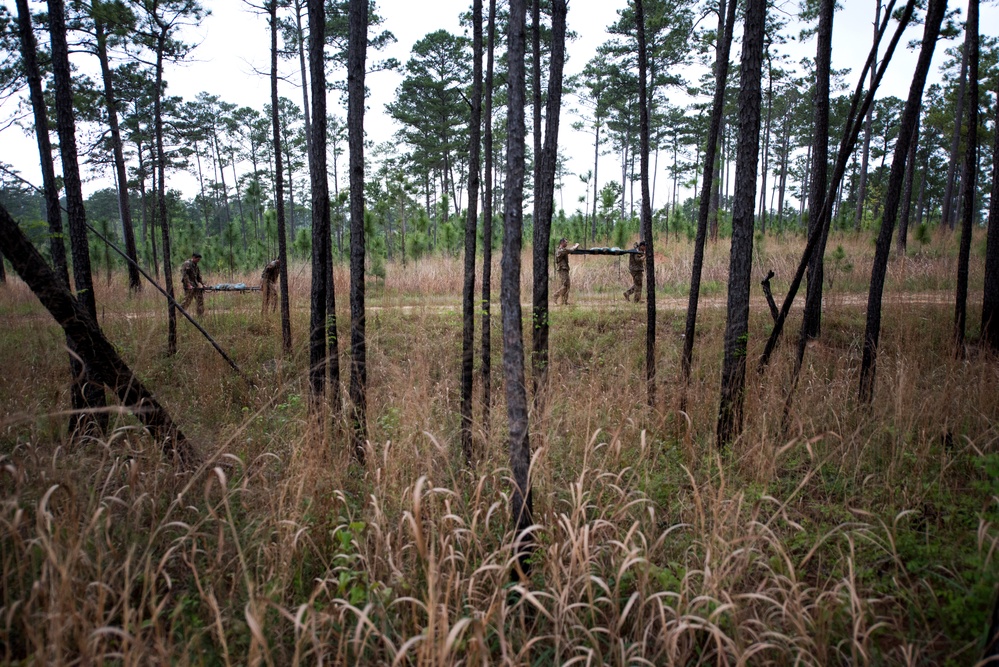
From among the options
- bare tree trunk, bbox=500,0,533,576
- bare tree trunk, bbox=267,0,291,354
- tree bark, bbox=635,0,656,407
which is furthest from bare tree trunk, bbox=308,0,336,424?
tree bark, bbox=635,0,656,407

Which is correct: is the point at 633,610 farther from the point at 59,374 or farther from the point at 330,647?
the point at 59,374

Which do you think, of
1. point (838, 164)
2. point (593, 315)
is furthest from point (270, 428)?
point (593, 315)

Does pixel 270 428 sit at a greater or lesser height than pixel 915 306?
lesser

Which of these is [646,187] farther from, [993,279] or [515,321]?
[993,279]

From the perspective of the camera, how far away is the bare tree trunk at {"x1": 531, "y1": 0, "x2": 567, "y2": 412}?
6.07m

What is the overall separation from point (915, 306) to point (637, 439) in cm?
821

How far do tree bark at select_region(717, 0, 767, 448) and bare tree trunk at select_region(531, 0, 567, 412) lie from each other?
212cm

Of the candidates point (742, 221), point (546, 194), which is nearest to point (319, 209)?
point (546, 194)

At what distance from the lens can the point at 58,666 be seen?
1696 millimetres

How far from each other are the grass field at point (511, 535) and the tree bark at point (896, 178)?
1.40ft

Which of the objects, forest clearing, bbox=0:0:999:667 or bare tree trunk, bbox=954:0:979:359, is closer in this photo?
forest clearing, bbox=0:0:999:667

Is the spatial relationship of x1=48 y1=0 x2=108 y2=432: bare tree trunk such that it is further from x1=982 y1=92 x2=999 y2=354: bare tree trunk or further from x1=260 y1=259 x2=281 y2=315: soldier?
x1=982 y1=92 x2=999 y2=354: bare tree trunk

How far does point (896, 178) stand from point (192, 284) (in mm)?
12319

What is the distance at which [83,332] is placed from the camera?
3502 mm
